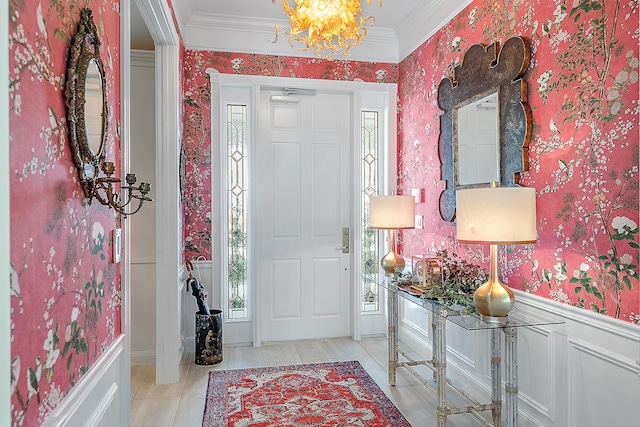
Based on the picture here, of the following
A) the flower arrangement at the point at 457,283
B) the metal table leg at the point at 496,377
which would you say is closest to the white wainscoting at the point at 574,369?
the metal table leg at the point at 496,377

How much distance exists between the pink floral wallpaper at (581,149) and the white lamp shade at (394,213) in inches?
23.4

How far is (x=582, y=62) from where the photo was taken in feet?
6.44

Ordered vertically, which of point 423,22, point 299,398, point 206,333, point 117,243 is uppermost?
point 423,22

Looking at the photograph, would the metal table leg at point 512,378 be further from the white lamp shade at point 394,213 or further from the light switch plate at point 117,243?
the light switch plate at point 117,243

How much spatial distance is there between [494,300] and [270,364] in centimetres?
204

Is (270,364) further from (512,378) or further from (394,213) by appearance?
(512,378)

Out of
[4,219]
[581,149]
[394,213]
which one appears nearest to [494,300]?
[581,149]

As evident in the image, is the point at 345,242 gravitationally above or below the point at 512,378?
above

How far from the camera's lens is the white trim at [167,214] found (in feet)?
10.0

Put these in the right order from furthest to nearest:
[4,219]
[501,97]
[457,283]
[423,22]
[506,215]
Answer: [423,22] < [457,283] < [501,97] < [506,215] < [4,219]

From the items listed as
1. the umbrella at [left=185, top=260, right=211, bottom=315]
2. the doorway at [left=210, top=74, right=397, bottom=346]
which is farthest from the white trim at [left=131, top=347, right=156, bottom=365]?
the doorway at [left=210, top=74, right=397, bottom=346]

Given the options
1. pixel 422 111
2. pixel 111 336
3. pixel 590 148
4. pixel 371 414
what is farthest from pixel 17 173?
pixel 422 111

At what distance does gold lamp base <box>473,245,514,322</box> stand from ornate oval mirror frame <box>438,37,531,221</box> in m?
0.65

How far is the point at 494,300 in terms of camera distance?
6.75ft
